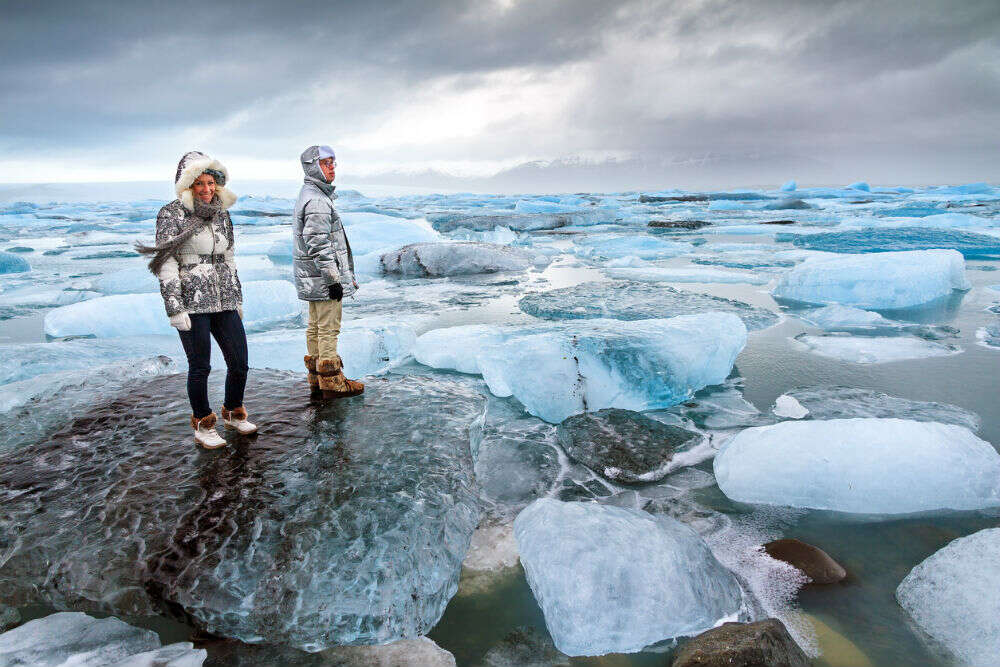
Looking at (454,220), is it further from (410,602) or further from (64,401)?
(410,602)

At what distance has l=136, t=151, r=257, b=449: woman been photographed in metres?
2.38

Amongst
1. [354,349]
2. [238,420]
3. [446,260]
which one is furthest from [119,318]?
[446,260]

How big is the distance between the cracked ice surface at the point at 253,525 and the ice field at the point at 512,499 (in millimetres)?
11

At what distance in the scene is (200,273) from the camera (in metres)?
2.51

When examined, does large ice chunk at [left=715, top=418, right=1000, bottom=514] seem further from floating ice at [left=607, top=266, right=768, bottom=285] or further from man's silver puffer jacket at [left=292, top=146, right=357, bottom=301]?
floating ice at [left=607, top=266, right=768, bottom=285]

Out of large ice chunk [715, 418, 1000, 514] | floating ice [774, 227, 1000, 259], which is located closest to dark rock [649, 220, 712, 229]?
floating ice [774, 227, 1000, 259]

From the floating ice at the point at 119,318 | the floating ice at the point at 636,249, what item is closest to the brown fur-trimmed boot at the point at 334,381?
the floating ice at the point at 119,318

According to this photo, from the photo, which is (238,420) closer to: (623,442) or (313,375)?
(313,375)


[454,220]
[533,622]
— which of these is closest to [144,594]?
[533,622]

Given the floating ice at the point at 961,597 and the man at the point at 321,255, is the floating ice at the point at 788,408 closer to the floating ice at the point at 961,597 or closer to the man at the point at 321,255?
the floating ice at the point at 961,597

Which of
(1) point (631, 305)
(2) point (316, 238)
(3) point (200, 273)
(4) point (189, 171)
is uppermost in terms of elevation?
(4) point (189, 171)

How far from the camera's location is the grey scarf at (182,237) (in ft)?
7.73

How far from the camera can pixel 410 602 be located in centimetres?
192

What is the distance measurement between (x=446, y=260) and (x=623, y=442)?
816cm
